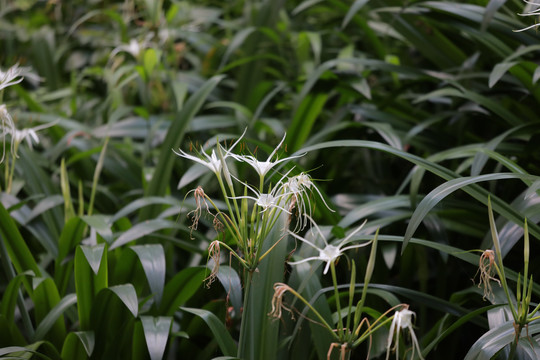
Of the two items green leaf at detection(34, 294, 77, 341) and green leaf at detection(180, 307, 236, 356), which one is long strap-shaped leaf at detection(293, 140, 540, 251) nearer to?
green leaf at detection(180, 307, 236, 356)

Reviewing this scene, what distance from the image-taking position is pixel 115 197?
1.37m

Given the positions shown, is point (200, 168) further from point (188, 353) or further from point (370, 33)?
point (370, 33)

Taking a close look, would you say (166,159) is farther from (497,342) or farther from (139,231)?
(497,342)

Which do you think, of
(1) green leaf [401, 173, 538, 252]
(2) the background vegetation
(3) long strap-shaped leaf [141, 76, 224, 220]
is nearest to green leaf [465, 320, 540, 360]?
(2) the background vegetation

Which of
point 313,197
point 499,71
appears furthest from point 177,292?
point 499,71

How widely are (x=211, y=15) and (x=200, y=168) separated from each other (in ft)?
3.55

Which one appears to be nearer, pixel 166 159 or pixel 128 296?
pixel 128 296

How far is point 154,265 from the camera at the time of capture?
871 mm

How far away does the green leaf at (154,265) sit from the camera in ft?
2.75

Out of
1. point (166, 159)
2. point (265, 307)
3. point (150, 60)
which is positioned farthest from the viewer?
point (150, 60)

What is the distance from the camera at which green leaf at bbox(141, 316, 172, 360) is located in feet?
2.47

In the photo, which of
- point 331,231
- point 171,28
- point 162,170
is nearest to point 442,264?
point 331,231

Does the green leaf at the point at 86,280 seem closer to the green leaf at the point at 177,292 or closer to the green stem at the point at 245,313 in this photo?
the green leaf at the point at 177,292

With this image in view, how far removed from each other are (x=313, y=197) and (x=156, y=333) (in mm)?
359
